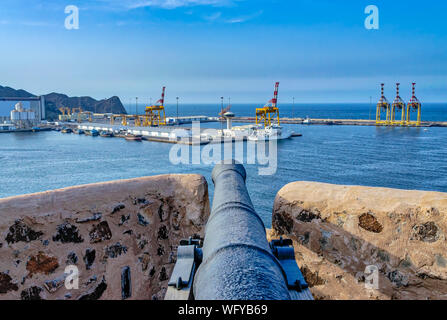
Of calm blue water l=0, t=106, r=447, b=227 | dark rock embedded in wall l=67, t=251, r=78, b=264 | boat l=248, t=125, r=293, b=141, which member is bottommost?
calm blue water l=0, t=106, r=447, b=227

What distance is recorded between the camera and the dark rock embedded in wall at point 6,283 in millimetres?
2553

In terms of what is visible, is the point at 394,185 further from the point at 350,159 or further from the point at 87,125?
the point at 87,125

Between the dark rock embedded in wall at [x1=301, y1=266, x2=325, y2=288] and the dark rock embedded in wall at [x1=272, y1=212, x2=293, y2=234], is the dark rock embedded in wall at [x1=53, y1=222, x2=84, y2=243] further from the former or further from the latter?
the dark rock embedded in wall at [x1=301, y1=266, x2=325, y2=288]

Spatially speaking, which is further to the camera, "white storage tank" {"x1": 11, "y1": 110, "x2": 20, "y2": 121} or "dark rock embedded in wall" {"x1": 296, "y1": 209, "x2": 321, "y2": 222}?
"white storage tank" {"x1": 11, "y1": 110, "x2": 20, "y2": 121}

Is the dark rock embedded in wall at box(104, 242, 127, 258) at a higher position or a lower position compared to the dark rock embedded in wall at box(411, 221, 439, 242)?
lower

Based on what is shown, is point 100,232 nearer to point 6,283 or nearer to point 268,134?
point 6,283

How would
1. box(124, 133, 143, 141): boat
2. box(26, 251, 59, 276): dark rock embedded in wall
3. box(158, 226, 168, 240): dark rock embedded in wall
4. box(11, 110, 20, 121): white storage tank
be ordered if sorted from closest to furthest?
1. box(26, 251, 59, 276): dark rock embedded in wall
2. box(158, 226, 168, 240): dark rock embedded in wall
3. box(124, 133, 143, 141): boat
4. box(11, 110, 20, 121): white storage tank

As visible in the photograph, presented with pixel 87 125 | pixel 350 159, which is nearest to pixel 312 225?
pixel 350 159

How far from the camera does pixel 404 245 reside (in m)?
2.93

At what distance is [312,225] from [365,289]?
65 cm

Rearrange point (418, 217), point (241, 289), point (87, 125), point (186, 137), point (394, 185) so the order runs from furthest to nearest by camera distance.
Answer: point (87, 125) < point (186, 137) < point (394, 185) < point (418, 217) < point (241, 289)

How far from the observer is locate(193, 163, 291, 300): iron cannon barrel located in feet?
4.76

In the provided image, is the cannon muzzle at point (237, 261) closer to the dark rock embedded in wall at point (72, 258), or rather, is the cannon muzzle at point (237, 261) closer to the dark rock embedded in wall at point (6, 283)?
the dark rock embedded in wall at point (72, 258)

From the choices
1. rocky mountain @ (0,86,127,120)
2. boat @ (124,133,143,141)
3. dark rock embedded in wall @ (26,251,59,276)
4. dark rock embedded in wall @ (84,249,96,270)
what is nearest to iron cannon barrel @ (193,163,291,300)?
dark rock embedded in wall @ (84,249,96,270)
